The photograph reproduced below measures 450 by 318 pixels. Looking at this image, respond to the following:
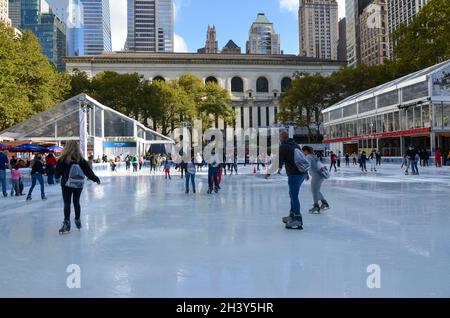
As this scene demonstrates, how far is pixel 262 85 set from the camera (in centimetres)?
8950

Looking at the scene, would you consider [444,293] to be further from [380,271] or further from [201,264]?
[201,264]

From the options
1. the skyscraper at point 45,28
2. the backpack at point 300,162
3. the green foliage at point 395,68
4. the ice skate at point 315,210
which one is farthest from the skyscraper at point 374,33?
the backpack at point 300,162

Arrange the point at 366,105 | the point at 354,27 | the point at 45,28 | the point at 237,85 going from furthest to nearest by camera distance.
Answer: the point at 45,28
the point at 354,27
the point at 237,85
the point at 366,105

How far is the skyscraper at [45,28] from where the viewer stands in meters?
183

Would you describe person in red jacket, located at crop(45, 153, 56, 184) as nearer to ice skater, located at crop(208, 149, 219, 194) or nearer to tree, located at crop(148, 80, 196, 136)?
ice skater, located at crop(208, 149, 219, 194)

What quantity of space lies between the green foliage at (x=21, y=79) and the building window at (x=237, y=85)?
51017 millimetres

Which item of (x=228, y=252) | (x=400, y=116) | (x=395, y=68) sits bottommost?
(x=228, y=252)

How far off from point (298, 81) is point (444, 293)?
57.0 m

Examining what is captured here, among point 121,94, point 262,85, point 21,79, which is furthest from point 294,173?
point 262,85

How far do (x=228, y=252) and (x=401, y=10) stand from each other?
133 meters

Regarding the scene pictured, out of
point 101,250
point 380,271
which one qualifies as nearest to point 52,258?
point 101,250

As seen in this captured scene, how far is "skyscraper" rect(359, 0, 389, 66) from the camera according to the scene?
127 m

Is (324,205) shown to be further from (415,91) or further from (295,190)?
(415,91)

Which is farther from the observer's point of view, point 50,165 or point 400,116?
point 400,116
